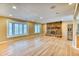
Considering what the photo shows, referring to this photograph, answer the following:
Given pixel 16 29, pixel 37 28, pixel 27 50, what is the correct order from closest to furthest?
pixel 16 29 < pixel 27 50 < pixel 37 28

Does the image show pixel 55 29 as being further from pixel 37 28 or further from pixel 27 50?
pixel 27 50

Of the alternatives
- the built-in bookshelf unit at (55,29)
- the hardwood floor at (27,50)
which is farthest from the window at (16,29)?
the built-in bookshelf unit at (55,29)

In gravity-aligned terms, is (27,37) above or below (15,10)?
below

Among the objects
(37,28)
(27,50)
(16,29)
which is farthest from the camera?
(37,28)

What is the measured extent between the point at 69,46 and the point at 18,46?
1.90m

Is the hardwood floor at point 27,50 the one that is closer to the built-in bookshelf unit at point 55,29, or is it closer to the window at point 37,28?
the built-in bookshelf unit at point 55,29

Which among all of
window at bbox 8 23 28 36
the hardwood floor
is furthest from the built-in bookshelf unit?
window at bbox 8 23 28 36

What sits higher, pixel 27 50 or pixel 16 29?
pixel 16 29

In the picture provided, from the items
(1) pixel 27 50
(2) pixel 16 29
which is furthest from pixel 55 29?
(2) pixel 16 29

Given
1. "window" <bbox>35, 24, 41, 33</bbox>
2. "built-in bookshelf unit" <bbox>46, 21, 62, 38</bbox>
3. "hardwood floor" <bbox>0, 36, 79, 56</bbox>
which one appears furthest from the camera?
"window" <bbox>35, 24, 41, 33</bbox>

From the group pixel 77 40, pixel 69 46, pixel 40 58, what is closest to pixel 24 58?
pixel 40 58

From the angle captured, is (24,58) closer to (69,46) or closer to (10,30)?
(10,30)

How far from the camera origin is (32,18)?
373cm

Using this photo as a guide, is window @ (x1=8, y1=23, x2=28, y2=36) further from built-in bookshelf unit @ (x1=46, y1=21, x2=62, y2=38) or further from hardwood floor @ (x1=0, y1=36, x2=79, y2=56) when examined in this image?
built-in bookshelf unit @ (x1=46, y1=21, x2=62, y2=38)
